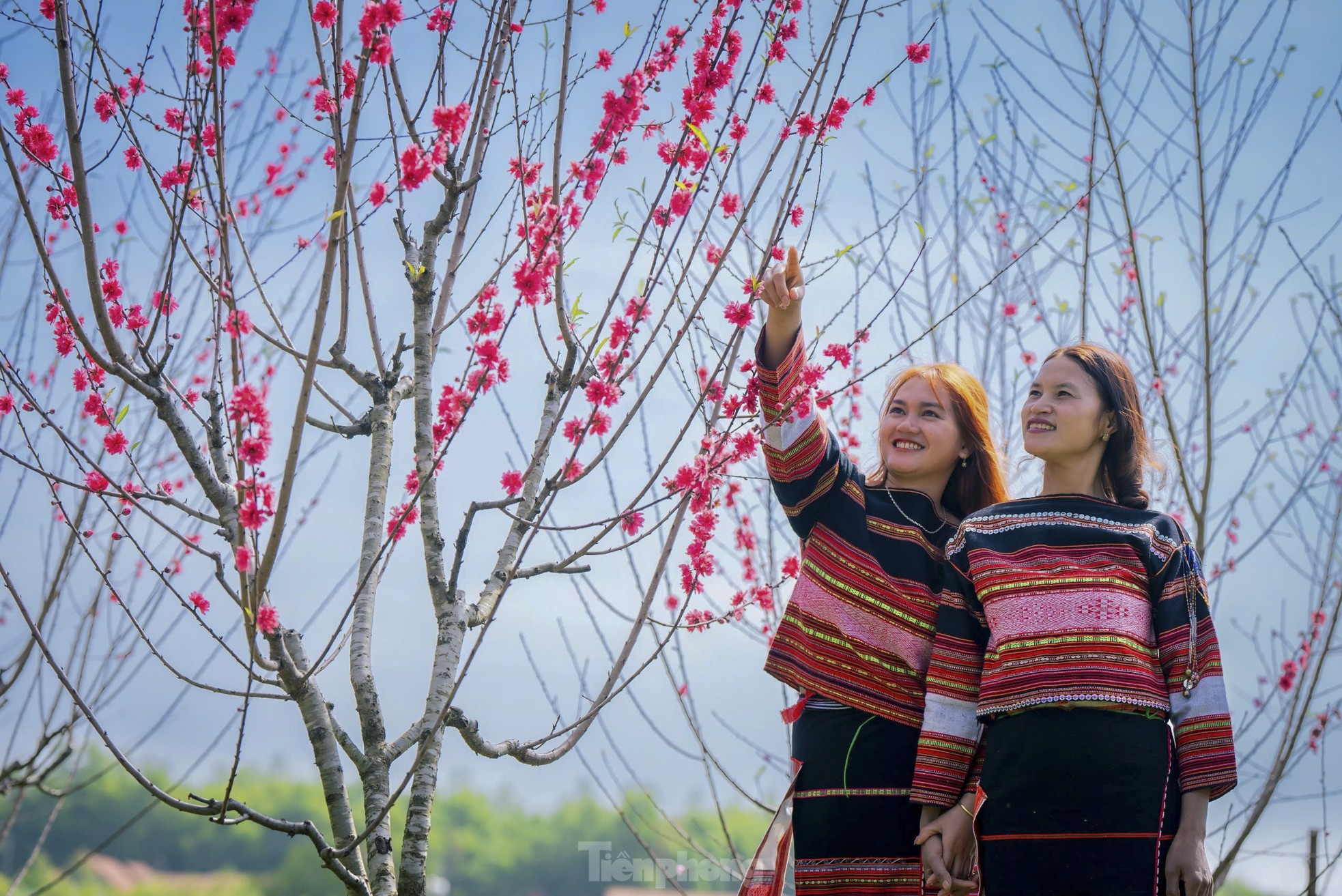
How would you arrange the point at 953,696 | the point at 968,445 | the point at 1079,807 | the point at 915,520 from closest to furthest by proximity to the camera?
the point at 1079,807 < the point at 953,696 < the point at 915,520 < the point at 968,445

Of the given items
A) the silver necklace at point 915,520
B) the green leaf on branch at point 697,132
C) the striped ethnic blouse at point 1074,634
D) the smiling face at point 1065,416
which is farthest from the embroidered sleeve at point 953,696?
the green leaf on branch at point 697,132

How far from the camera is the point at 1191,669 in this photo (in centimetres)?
163

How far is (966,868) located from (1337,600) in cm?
166

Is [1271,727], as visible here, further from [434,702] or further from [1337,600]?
[434,702]

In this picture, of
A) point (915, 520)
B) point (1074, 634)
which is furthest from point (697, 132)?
point (1074, 634)

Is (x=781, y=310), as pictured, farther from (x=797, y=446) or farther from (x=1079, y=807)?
(x=1079, y=807)

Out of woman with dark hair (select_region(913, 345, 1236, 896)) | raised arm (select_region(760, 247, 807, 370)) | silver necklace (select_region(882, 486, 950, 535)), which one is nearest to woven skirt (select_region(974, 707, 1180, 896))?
woman with dark hair (select_region(913, 345, 1236, 896))

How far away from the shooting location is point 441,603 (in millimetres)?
1972

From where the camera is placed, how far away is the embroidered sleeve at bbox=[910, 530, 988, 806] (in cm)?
164

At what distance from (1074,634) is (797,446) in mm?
537

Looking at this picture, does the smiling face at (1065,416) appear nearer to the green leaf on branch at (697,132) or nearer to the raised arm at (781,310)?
the raised arm at (781,310)

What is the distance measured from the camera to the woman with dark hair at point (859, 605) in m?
1.70

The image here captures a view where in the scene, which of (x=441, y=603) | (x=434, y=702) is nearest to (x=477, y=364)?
(x=441, y=603)

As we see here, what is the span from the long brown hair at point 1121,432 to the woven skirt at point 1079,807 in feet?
1.44
